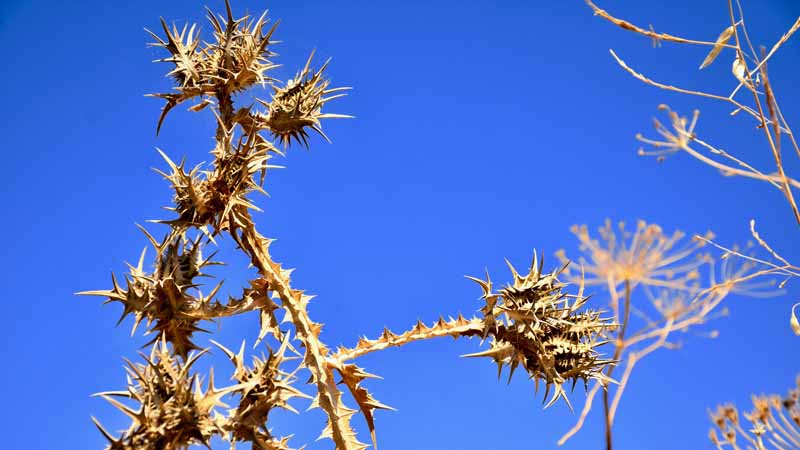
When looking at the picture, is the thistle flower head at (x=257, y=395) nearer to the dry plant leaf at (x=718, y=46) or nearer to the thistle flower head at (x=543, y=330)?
the thistle flower head at (x=543, y=330)

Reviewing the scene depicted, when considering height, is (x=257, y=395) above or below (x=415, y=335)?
below

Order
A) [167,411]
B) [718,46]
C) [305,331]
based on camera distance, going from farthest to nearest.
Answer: [305,331] → [167,411] → [718,46]

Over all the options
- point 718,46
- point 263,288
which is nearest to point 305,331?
point 263,288

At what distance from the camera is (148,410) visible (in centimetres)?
429

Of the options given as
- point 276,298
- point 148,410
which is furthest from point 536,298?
point 148,410

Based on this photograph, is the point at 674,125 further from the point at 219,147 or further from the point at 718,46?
the point at 219,147

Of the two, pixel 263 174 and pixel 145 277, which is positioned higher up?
Answer: pixel 263 174

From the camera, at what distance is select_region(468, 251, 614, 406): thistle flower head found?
18.9 feet

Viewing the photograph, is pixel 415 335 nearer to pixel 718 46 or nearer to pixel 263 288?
pixel 263 288

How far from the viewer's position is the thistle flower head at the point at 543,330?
5.75m

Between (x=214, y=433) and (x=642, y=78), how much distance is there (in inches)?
136

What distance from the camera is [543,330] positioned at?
5832mm

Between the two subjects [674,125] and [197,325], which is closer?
[674,125]

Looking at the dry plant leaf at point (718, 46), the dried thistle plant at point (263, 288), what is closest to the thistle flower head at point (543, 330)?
the dried thistle plant at point (263, 288)
